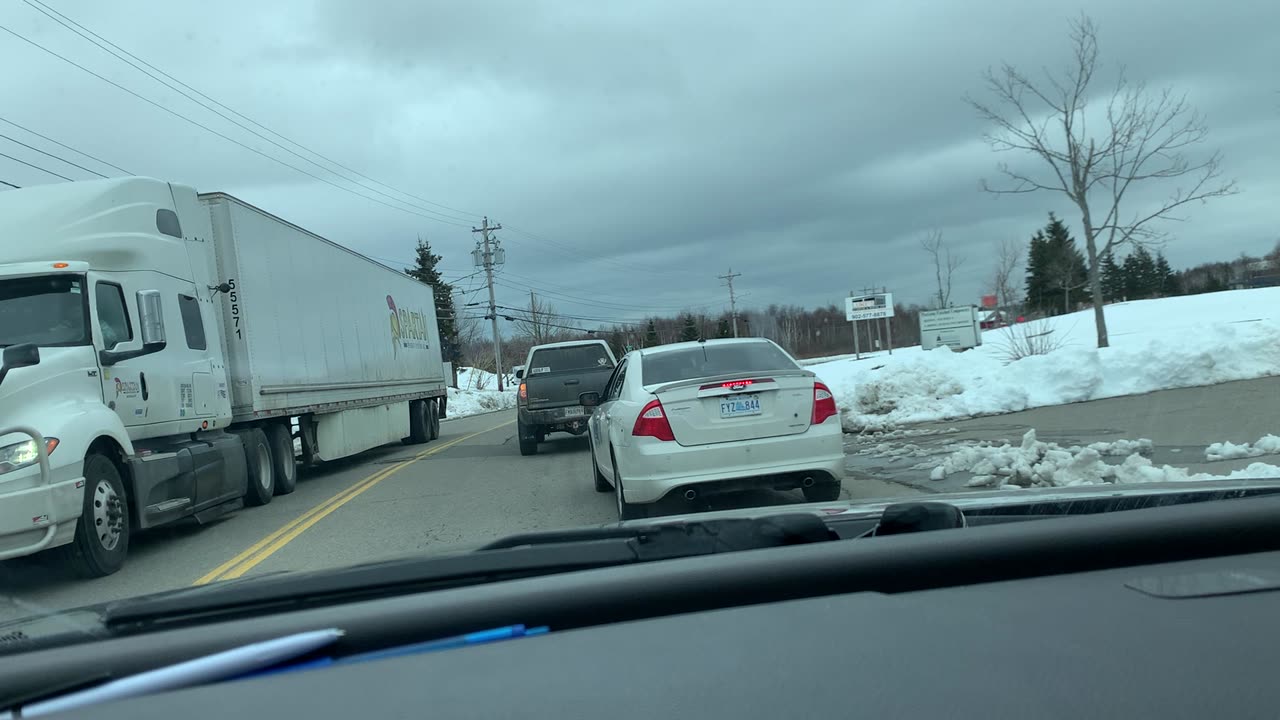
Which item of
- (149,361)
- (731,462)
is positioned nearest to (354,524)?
(149,361)

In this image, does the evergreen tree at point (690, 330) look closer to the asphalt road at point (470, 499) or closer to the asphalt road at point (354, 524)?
the asphalt road at point (470, 499)

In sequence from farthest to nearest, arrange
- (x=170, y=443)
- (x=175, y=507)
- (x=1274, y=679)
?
(x=170, y=443), (x=175, y=507), (x=1274, y=679)

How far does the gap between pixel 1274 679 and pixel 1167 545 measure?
659mm

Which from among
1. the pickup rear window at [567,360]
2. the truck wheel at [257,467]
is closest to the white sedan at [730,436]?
the truck wheel at [257,467]

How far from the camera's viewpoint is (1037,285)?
81688 mm

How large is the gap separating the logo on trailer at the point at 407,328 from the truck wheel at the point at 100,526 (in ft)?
37.9

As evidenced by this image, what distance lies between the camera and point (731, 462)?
7320 mm

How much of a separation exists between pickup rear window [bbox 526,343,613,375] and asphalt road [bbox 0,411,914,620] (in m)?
2.45

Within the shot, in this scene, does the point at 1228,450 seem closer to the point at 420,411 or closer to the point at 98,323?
the point at 98,323

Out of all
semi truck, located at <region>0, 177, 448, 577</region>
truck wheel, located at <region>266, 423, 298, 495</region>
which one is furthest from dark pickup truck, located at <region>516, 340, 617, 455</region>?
truck wheel, located at <region>266, 423, 298, 495</region>

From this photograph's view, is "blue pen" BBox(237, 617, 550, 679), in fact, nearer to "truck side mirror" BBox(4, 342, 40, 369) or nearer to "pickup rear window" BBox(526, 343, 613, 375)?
"truck side mirror" BBox(4, 342, 40, 369)

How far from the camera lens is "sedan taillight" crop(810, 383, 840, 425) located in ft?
24.7

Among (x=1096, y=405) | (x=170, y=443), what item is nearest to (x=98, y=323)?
(x=170, y=443)

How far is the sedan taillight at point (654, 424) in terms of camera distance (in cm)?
736
